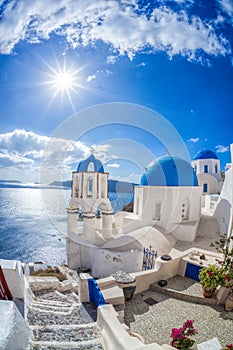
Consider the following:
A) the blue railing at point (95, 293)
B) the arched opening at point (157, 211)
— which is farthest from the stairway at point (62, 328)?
the arched opening at point (157, 211)

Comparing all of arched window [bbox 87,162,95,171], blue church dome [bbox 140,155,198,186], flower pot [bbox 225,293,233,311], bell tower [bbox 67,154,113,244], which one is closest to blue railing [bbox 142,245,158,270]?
bell tower [bbox 67,154,113,244]

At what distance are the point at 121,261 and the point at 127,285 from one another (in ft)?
20.2

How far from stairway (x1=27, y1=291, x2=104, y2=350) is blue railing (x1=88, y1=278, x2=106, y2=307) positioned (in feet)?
1.17

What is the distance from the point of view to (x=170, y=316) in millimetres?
6297

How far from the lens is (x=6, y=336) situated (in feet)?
8.66

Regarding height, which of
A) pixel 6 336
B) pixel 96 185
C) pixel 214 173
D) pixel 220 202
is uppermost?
pixel 214 173

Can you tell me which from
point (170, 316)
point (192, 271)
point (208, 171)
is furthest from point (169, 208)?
point (208, 171)

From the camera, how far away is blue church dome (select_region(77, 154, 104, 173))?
1711 cm

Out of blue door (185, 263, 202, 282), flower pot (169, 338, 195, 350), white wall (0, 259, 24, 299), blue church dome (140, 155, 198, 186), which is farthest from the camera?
blue church dome (140, 155, 198, 186)

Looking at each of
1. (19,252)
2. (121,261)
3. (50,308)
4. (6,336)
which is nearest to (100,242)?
(121,261)

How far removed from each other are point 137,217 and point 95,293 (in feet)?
32.8

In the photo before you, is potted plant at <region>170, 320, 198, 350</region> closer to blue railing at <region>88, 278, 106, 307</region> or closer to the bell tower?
blue railing at <region>88, 278, 106, 307</region>

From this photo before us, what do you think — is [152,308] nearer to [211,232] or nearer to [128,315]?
[128,315]

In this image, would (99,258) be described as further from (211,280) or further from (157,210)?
(211,280)
